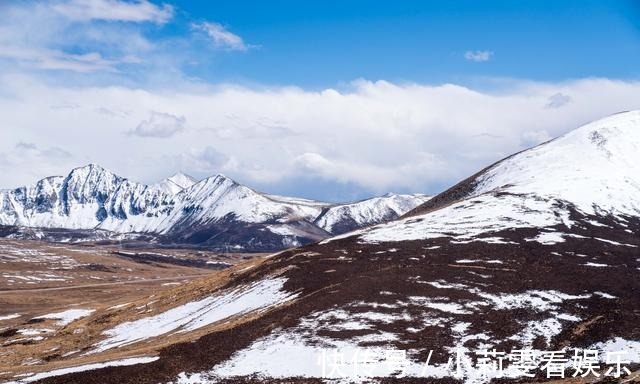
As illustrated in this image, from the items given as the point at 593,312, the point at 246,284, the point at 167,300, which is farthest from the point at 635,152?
the point at 167,300

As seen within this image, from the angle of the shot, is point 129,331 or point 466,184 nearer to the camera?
point 129,331

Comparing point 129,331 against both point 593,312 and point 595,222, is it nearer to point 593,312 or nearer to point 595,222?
point 593,312

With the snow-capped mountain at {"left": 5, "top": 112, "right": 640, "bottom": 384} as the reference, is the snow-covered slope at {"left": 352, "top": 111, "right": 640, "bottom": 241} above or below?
above

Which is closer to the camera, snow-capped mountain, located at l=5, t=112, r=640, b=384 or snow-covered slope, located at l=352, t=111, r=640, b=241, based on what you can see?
snow-capped mountain, located at l=5, t=112, r=640, b=384

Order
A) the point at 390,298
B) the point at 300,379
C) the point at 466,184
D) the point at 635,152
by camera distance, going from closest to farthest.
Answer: the point at 300,379 → the point at 390,298 → the point at 635,152 → the point at 466,184

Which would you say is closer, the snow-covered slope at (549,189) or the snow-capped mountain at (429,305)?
the snow-capped mountain at (429,305)

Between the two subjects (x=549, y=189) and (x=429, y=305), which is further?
(x=549, y=189)

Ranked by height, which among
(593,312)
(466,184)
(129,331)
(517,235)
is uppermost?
(466,184)

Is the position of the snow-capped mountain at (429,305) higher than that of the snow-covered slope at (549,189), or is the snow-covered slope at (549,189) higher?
the snow-covered slope at (549,189)

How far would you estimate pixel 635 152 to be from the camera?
442ft

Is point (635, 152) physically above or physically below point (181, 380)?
above

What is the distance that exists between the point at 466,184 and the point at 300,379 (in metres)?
116

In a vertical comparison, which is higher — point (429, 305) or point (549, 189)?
point (549, 189)

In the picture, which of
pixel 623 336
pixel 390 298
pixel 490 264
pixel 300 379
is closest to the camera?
pixel 300 379
